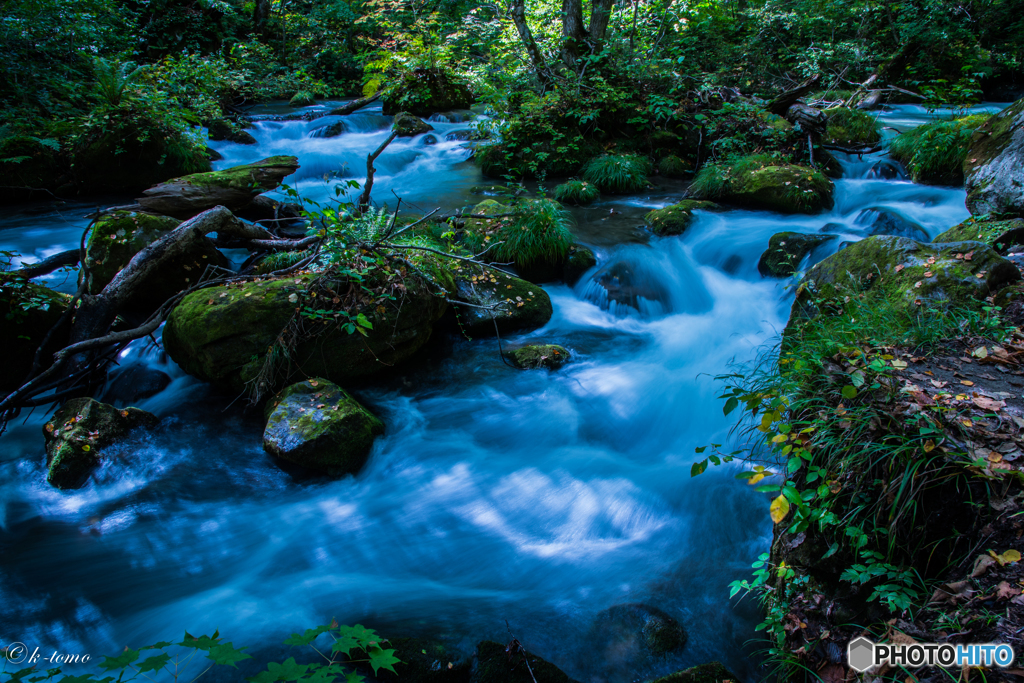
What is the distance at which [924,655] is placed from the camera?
1.85 meters

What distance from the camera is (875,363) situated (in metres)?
2.51

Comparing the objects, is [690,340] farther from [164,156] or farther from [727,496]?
[164,156]

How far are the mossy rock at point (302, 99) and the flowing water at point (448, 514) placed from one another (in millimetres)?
13054

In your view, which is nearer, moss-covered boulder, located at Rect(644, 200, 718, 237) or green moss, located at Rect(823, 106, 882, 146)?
moss-covered boulder, located at Rect(644, 200, 718, 237)

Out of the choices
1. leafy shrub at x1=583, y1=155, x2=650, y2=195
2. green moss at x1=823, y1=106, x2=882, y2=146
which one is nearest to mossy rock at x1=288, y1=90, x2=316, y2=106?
leafy shrub at x1=583, y1=155, x2=650, y2=195

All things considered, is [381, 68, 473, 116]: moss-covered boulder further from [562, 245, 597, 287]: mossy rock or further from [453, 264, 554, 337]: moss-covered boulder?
[453, 264, 554, 337]: moss-covered boulder

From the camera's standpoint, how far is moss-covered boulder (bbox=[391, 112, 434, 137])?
503 inches

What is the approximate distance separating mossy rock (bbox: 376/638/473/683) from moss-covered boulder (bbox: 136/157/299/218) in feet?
17.9

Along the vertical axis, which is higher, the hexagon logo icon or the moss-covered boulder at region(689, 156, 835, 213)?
the moss-covered boulder at region(689, 156, 835, 213)

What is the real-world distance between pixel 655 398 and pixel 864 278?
2.09 metres

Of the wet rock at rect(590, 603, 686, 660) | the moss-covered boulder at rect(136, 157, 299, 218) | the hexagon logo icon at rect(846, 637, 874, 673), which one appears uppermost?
the moss-covered boulder at rect(136, 157, 299, 218)

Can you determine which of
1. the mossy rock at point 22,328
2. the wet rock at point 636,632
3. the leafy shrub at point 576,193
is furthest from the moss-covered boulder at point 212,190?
the wet rock at point 636,632

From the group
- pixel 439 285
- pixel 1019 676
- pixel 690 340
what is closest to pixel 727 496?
pixel 1019 676

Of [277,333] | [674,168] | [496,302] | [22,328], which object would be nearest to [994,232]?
[496,302]
